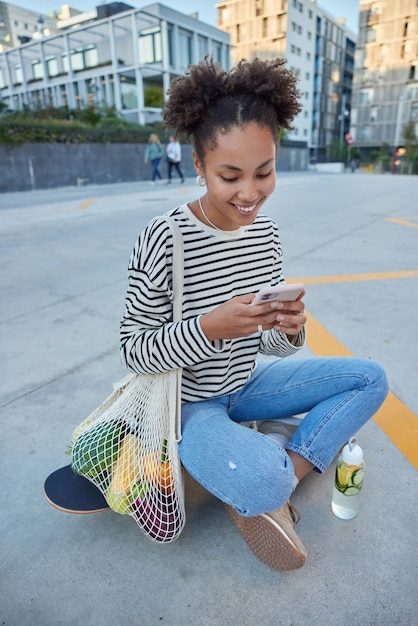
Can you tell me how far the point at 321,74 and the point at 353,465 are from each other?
2236 inches

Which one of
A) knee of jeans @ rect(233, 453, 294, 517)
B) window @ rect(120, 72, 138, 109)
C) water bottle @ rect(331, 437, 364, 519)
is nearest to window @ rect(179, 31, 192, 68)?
window @ rect(120, 72, 138, 109)

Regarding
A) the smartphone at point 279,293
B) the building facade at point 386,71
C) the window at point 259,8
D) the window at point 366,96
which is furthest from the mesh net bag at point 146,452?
the window at point 366,96

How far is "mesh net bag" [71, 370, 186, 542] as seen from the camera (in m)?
1.29

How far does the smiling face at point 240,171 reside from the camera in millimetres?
1263

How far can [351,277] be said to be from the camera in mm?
3939

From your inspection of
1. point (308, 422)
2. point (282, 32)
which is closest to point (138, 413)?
point (308, 422)

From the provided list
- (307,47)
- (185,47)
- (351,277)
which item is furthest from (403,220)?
(307,47)

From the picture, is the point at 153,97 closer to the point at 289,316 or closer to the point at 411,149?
the point at 411,149

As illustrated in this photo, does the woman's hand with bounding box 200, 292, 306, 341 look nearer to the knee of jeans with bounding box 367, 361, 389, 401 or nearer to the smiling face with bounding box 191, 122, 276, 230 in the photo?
the smiling face with bounding box 191, 122, 276, 230

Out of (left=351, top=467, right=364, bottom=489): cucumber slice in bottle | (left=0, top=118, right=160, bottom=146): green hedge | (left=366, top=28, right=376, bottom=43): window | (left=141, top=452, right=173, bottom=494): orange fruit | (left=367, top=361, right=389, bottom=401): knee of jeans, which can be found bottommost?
(left=351, top=467, right=364, bottom=489): cucumber slice in bottle

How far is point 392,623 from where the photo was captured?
42.6 inches

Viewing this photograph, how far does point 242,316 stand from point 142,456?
1.79ft

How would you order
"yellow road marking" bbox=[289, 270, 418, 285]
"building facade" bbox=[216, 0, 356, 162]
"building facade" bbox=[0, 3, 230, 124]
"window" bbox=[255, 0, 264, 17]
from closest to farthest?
"yellow road marking" bbox=[289, 270, 418, 285], "building facade" bbox=[0, 3, 230, 124], "building facade" bbox=[216, 0, 356, 162], "window" bbox=[255, 0, 264, 17]

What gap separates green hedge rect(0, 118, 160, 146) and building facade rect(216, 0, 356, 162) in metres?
27.2
